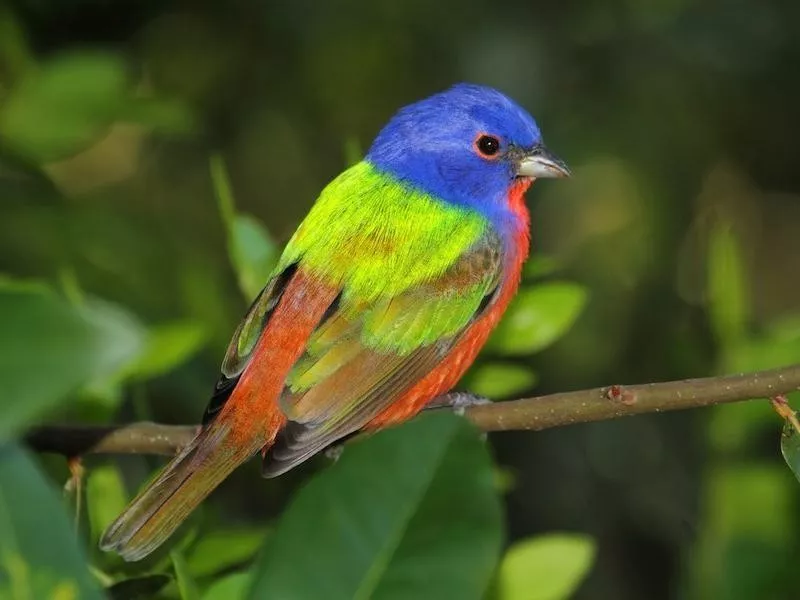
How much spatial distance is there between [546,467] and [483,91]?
6.94ft

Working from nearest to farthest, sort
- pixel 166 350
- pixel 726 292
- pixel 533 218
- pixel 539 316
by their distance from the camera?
pixel 166 350
pixel 726 292
pixel 539 316
pixel 533 218

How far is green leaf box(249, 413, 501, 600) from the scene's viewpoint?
1.53 m

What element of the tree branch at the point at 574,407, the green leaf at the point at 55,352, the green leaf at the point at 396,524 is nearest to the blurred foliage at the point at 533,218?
the tree branch at the point at 574,407

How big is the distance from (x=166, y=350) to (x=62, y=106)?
3.77 ft

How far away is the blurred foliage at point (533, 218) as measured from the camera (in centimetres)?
313

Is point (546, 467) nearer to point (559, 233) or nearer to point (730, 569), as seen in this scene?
point (559, 233)

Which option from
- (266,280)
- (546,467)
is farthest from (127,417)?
(546,467)

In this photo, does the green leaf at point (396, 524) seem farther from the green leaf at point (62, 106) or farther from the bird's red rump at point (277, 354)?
the green leaf at point (62, 106)

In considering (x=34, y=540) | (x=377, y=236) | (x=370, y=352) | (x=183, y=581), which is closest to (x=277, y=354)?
(x=370, y=352)

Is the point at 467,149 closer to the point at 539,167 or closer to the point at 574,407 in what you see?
the point at 539,167

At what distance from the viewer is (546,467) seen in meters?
5.77

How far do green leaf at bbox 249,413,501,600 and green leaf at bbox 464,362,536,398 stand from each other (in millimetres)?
1813

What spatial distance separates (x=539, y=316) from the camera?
339 centimetres

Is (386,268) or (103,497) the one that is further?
(386,268)
